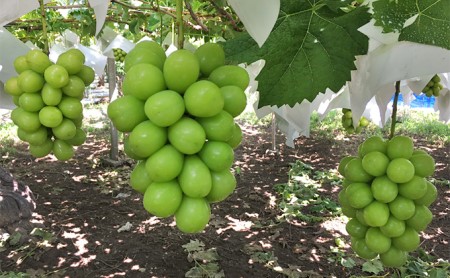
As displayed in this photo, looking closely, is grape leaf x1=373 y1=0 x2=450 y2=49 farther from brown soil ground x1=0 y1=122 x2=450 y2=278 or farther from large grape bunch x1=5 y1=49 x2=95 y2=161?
brown soil ground x1=0 y1=122 x2=450 y2=278

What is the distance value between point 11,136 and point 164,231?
16.7ft

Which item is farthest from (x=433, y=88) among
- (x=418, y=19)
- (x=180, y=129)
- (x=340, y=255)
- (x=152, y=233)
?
(x=152, y=233)

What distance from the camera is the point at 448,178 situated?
6219 millimetres

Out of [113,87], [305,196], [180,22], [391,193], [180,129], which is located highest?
[113,87]

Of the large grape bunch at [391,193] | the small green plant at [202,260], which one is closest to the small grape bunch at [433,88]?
the large grape bunch at [391,193]

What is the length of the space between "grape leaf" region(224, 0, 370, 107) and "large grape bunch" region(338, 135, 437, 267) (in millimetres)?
258

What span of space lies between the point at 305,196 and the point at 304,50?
16.1ft

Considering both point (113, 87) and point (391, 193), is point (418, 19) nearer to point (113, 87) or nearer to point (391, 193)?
point (391, 193)

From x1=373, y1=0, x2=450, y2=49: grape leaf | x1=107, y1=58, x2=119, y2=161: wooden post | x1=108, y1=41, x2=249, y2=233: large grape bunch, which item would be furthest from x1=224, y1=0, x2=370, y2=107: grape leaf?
x1=107, y1=58, x2=119, y2=161: wooden post

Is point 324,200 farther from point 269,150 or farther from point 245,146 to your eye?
point 245,146

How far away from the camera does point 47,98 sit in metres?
1.04

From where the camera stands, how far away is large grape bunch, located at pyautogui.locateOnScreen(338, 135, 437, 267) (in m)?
1.06

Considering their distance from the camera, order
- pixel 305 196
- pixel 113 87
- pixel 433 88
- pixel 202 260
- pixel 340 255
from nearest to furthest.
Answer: pixel 433 88, pixel 202 260, pixel 340 255, pixel 305 196, pixel 113 87

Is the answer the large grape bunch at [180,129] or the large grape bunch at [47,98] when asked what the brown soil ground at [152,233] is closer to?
the large grape bunch at [47,98]
